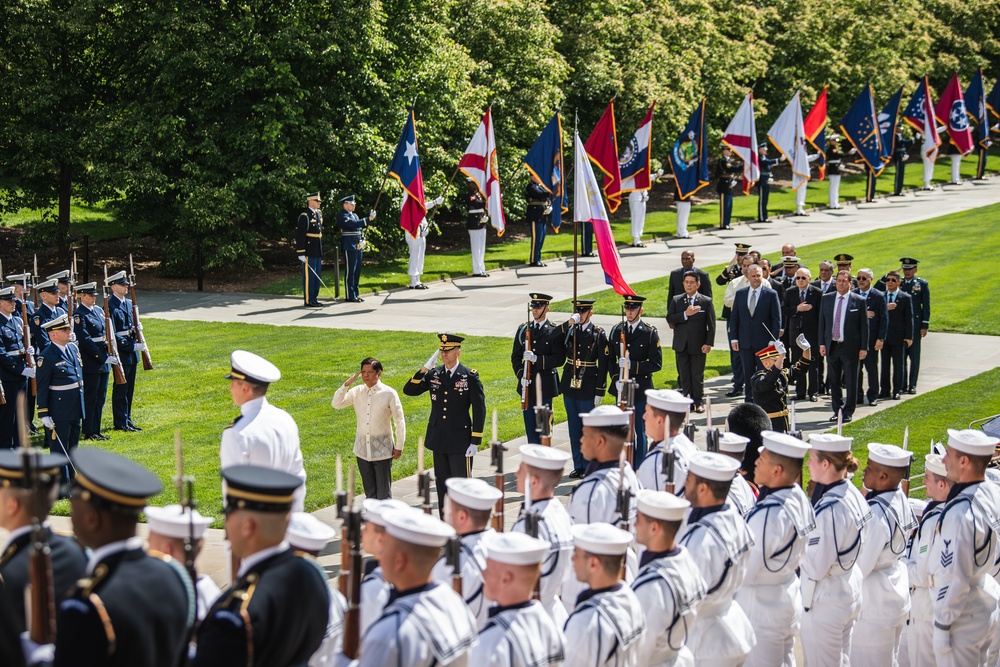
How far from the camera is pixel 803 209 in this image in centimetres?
3684

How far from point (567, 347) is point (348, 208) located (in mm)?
10835

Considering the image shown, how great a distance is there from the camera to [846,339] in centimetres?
1638

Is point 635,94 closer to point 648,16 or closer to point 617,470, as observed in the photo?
Result: point 648,16

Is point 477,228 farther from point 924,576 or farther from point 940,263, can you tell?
point 924,576

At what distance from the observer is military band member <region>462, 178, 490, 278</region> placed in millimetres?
26734

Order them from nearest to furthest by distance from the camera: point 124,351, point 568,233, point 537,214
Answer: point 124,351 → point 537,214 → point 568,233

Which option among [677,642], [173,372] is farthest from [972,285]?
[677,642]

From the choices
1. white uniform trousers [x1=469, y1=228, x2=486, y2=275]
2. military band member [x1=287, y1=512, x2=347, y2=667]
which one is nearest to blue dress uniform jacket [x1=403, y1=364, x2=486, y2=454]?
military band member [x1=287, y1=512, x2=347, y2=667]

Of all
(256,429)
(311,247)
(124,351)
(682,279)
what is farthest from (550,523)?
(311,247)

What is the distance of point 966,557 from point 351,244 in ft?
55.4

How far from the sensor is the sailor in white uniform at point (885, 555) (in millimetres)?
8273

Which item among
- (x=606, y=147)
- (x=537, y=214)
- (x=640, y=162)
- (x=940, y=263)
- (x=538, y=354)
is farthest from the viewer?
(x=940, y=263)

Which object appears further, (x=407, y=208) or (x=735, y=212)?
(x=735, y=212)

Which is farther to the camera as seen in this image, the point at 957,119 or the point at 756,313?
the point at 957,119
